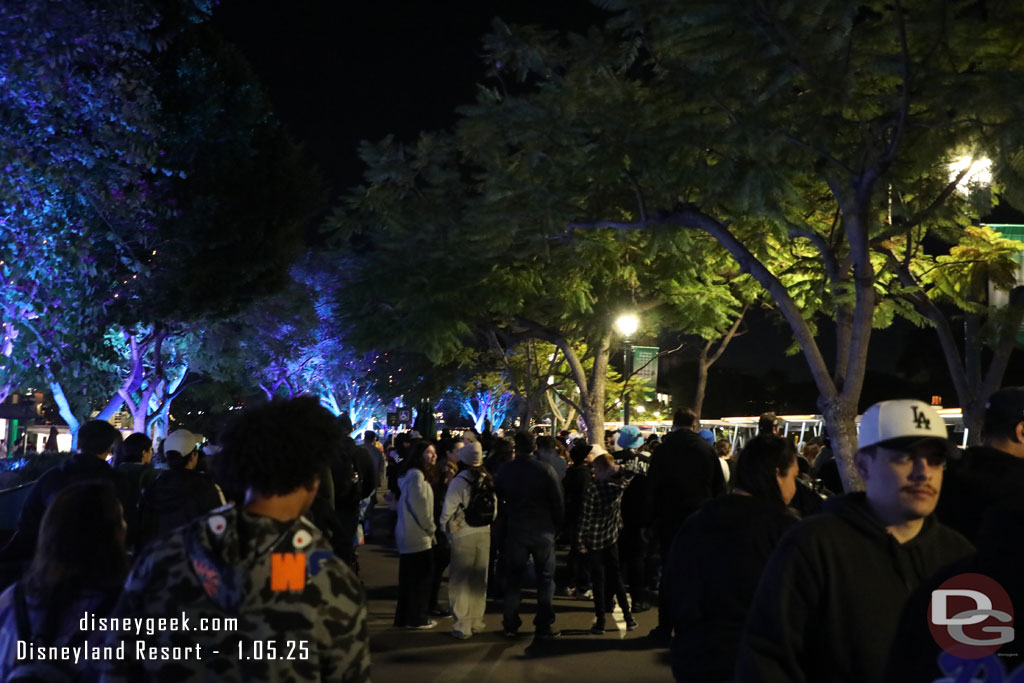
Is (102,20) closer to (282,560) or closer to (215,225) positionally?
(215,225)

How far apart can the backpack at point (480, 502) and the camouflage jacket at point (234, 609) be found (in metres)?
7.43

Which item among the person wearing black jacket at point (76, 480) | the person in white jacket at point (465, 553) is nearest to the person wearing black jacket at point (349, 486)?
the person in white jacket at point (465, 553)

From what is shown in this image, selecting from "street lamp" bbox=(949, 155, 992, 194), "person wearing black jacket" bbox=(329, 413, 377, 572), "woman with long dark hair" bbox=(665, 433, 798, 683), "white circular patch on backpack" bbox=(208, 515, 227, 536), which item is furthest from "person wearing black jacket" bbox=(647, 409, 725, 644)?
"white circular patch on backpack" bbox=(208, 515, 227, 536)

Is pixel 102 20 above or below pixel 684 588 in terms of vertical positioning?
above

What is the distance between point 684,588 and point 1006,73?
776cm

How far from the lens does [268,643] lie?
112 inches

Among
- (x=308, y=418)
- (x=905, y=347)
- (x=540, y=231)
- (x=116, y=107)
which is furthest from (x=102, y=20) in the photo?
(x=905, y=347)

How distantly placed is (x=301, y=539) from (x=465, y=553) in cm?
774

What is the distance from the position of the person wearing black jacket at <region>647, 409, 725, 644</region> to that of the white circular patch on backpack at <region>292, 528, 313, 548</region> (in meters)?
7.52

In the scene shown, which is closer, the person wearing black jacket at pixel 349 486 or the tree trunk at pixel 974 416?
the person wearing black jacket at pixel 349 486

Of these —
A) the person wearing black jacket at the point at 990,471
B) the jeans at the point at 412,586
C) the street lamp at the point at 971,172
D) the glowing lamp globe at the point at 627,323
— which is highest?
the street lamp at the point at 971,172

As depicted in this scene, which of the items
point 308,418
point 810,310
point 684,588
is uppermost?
point 810,310

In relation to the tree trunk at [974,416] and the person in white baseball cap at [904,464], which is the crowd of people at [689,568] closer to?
the person in white baseball cap at [904,464]

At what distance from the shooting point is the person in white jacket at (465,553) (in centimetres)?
1036
